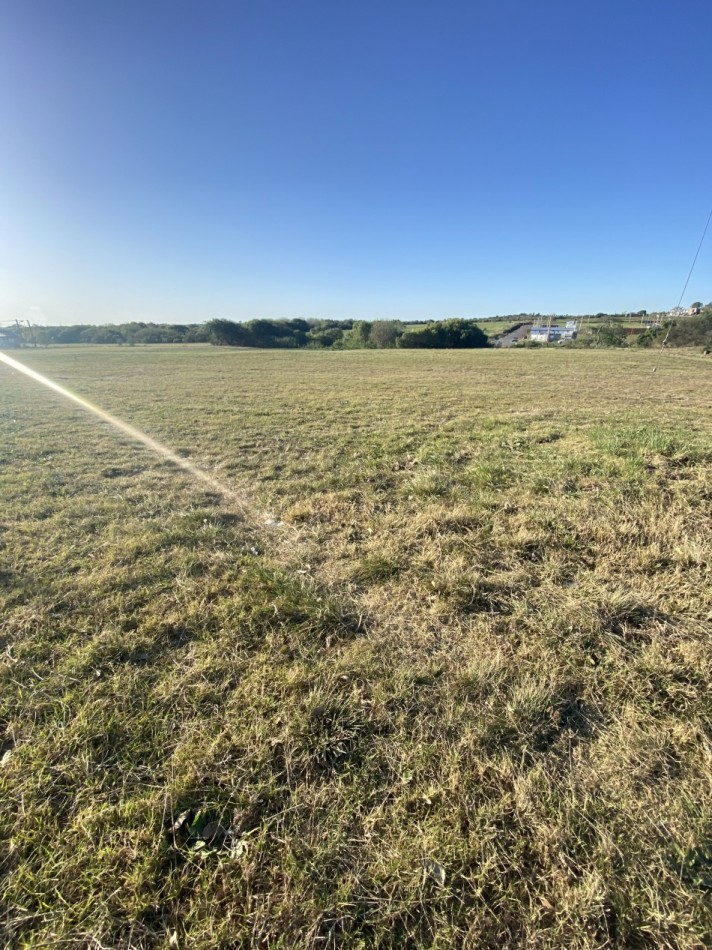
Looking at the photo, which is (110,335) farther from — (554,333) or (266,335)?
(554,333)

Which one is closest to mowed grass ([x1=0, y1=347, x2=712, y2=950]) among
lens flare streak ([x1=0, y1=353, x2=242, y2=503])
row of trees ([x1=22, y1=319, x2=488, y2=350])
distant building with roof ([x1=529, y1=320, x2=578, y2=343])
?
lens flare streak ([x1=0, y1=353, x2=242, y2=503])

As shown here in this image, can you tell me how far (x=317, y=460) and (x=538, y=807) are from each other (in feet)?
16.9

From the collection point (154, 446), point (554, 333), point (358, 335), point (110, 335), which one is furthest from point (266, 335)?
point (154, 446)

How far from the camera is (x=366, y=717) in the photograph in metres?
2.09

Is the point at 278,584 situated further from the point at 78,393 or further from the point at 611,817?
the point at 78,393

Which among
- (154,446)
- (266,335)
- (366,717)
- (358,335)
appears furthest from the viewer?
(266,335)

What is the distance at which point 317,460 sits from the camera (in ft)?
20.9

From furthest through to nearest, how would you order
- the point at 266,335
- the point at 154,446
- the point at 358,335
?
the point at 266,335 < the point at 358,335 < the point at 154,446

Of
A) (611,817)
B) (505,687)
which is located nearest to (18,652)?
(505,687)

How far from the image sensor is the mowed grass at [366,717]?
4.67 ft

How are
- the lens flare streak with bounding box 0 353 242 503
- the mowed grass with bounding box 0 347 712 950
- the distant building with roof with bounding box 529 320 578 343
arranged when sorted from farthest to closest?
the distant building with roof with bounding box 529 320 578 343
the lens flare streak with bounding box 0 353 242 503
the mowed grass with bounding box 0 347 712 950

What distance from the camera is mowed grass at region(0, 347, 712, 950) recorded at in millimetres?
→ 1425

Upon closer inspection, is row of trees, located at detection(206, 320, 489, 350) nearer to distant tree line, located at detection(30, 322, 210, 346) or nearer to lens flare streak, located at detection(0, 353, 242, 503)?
distant tree line, located at detection(30, 322, 210, 346)

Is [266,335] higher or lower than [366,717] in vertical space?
higher
